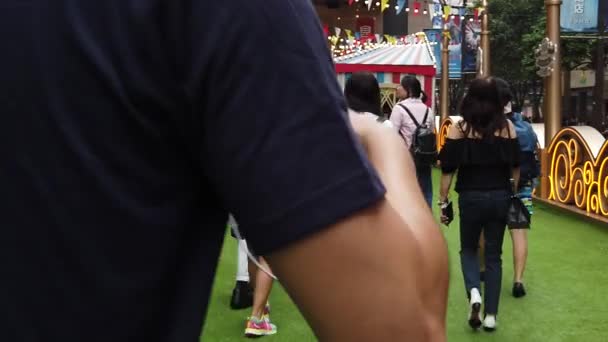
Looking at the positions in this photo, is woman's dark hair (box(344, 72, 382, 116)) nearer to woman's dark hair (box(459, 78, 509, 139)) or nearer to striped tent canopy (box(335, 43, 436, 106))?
woman's dark hair (box(459, 78, 509, 139))

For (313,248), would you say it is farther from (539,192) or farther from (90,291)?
(539,192)

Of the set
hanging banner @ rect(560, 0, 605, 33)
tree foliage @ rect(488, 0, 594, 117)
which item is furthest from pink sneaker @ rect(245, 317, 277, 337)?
tree foliage @ rect(488, 0, 594, 117)

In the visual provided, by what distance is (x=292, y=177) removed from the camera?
632 millimetres

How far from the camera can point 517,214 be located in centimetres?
564

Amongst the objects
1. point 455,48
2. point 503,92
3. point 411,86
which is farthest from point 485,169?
point 455,48

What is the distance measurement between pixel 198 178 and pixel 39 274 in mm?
158

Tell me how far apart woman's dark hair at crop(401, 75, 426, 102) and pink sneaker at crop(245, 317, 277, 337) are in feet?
9.74

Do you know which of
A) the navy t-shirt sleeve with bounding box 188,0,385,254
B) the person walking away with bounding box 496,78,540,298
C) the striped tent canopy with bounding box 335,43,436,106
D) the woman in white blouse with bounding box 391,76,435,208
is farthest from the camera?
the striped tent canopy with bounding box 335,43,436,106

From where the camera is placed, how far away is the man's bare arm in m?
0.64

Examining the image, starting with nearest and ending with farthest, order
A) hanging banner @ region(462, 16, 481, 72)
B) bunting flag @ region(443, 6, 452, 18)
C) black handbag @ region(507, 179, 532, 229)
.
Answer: black handbag @ region(507, 179, 532, 229) < bunting flag @ region(443, 6, 452, 18) < hanging banner @ region(462, 16, 481, 72)

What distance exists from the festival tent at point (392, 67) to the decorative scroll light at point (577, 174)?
2793 mm

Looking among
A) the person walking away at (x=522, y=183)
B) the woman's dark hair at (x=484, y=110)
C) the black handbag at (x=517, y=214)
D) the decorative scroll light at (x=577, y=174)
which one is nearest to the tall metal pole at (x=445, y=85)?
the decorative scroll light at (x=577, y=174)

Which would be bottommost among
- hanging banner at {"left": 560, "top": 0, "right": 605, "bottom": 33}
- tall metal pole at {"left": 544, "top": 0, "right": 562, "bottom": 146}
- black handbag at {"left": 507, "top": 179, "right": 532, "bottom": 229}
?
black handbag at {"left": 507, "top": 179, "right": 532, "bottom": 229}

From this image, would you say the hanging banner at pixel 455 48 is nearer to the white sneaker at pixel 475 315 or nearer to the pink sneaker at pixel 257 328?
the white sneaker at pixel 475 315
